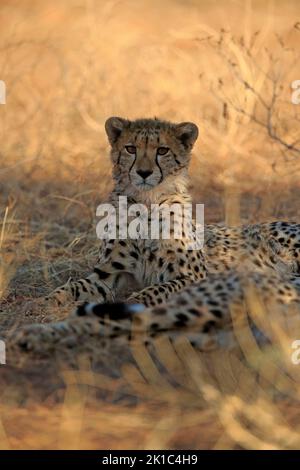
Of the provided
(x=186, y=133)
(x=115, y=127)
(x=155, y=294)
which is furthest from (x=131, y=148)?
(x=155, y=294)

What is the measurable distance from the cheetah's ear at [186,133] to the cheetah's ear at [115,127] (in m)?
0.28

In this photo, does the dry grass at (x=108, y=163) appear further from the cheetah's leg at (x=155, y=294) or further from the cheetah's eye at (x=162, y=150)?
the cheetah's eye at (x=162, y=150)

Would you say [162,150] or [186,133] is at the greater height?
[186,133]

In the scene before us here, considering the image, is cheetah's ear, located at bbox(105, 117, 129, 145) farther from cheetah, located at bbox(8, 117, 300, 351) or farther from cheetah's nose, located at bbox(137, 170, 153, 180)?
cheetah's nose, located at bbox(137, 170, 153, 180)

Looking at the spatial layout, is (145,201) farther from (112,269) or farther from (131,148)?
(112,269)

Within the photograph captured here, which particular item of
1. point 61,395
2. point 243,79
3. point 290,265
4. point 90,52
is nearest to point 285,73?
point 243,79

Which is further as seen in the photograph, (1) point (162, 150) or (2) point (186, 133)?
(2) point (186, 133)

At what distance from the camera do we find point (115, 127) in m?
5.51

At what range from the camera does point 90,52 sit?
9062 mm

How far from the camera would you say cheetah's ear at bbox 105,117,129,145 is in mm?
5496

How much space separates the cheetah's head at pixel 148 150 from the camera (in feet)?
17.4

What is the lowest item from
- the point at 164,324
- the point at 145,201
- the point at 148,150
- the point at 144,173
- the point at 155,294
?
the point at 164,324

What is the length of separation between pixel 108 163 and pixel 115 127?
1953 mm
